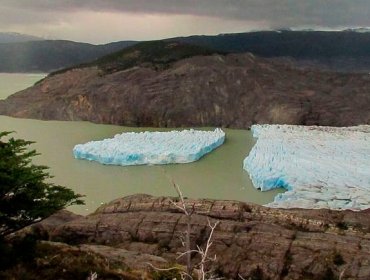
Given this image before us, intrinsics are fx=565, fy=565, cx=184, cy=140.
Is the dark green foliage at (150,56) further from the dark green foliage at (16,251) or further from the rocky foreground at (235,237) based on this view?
the dark green foliage at (16,251)

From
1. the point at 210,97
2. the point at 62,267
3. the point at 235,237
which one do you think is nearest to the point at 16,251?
the point at 62,267

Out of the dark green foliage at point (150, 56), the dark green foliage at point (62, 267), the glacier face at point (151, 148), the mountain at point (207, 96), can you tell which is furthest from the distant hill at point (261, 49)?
the dark green foliage at point (62, 267)

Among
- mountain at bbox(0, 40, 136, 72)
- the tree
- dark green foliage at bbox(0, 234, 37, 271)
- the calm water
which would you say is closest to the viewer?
the tree

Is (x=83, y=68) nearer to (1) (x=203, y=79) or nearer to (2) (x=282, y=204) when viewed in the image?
(1) (x=203, y=79)

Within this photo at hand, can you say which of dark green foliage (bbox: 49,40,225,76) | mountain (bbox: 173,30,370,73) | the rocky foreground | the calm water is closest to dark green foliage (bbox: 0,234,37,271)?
the rocky foreground

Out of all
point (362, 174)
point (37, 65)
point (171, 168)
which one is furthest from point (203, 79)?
point (37, 65)

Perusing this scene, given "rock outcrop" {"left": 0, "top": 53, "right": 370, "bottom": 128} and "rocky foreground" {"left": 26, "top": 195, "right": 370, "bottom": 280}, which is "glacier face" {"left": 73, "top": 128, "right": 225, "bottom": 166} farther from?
"rocky foreground" {"left": 26, "top": 195, "right": 370, "bottom": 280}

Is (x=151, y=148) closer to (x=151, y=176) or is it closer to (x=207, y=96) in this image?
(x=151, y=176)

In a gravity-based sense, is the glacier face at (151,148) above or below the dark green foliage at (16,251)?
below
